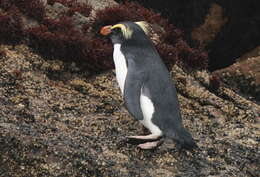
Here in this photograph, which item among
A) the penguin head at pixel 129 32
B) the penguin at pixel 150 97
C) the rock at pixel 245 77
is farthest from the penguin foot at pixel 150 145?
the rock at pixel 245 77

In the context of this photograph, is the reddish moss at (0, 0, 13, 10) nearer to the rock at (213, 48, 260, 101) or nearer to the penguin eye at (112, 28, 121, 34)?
the penguin eye at (112, 28, 121, 34)

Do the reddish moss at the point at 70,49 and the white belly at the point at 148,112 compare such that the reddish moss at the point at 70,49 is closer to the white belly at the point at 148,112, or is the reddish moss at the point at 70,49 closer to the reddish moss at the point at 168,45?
the reddish moss at the point at 168,45

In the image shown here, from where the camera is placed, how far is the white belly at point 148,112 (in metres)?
6.23

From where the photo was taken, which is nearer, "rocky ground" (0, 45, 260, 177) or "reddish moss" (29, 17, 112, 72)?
"rocky ground" (0, 45, 260, 177)

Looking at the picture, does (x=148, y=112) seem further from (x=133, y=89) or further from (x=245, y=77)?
(x=245, y=77)

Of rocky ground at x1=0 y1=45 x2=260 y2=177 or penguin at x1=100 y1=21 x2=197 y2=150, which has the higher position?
penguin at x1=100 y1=21 x2=197 y2=150

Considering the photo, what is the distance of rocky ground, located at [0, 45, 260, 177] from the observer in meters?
5.77

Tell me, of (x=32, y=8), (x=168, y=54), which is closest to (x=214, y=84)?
(x=168, y=54)

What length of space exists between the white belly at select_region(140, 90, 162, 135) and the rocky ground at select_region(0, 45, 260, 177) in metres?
0.37

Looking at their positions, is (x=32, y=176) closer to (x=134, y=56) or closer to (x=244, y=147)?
(x=134, y=56)

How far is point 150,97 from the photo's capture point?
6246 millimetres

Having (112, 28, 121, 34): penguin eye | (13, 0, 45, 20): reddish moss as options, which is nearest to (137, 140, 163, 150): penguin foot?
(112, 28, 121, 34): penguin eye

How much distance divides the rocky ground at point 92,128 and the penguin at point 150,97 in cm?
38

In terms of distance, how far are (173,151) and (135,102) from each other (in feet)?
3.50
